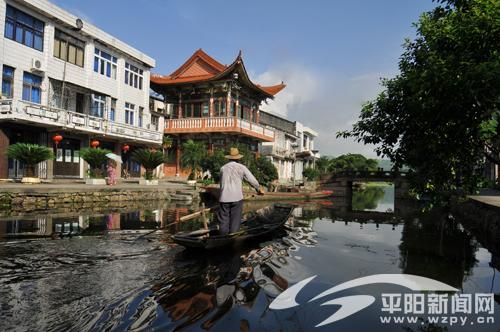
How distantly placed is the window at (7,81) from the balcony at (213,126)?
11.6 m

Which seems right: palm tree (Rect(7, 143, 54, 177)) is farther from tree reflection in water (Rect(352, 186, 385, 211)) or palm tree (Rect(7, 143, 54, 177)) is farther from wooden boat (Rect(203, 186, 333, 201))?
tree reflection in water (Rect(352, 186, 385, 211))

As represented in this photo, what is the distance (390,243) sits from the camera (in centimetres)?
1021

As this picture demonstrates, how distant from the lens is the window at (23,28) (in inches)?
669

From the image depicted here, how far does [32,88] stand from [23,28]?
284 cm

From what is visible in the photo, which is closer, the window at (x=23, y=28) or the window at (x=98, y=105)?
the window at (x=23, y=28)

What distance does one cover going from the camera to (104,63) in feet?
74.1


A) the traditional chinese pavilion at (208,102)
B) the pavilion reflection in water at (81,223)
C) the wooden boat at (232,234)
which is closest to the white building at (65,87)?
the traditional chinese pavilion at (208,102)

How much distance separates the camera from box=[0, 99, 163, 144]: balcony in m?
16.0

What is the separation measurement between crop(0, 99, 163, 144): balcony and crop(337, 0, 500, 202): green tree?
15540 mm

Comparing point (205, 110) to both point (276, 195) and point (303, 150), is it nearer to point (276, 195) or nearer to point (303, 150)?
point (276, 195)

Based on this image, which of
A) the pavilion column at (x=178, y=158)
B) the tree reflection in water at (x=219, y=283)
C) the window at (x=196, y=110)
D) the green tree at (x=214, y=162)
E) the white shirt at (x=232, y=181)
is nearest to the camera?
the tree reflection in water at (x=219, y=283)

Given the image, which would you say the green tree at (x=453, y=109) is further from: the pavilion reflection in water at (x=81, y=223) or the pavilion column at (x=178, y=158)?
the pavilion column at (x=178, y=158)

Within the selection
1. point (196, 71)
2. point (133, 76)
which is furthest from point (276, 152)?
point (133, 76)

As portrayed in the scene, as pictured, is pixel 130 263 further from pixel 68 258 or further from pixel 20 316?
pixel 20 316
